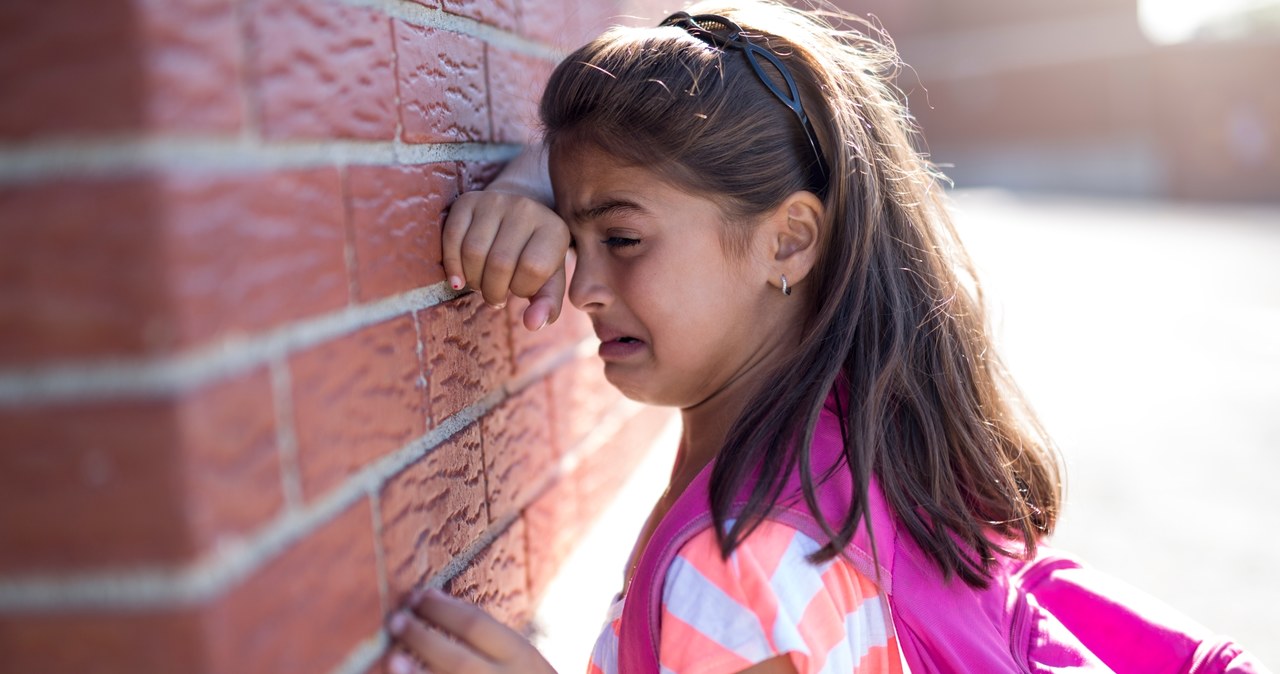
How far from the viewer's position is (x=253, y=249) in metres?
0.81

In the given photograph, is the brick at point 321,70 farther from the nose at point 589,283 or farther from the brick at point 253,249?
the nose at point 589,283

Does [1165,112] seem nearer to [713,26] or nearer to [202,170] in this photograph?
[713,26]

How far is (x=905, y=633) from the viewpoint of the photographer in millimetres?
1492

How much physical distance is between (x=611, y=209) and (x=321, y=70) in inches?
29.7

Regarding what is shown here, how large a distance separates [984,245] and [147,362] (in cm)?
1162

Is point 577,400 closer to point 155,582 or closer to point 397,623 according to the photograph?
point 397,623

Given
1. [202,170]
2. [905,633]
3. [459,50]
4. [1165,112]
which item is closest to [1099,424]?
[905,633]

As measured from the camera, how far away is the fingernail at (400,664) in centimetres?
109

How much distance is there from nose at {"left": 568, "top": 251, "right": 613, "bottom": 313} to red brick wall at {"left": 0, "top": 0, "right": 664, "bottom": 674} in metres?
0.47

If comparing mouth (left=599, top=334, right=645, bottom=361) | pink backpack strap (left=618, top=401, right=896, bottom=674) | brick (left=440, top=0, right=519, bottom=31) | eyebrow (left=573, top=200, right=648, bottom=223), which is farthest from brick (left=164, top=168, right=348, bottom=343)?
mouth (left=599, top=334, right=645, bottom=361)

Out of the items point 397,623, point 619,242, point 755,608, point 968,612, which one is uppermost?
point 619,242

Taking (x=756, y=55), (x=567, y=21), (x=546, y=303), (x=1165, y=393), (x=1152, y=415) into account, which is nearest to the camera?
(x=546, y=303)

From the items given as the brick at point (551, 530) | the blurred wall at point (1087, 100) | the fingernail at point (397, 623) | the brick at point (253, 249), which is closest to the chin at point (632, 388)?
the brick at point (551, 530)

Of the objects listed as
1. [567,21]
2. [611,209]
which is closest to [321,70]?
[611,209]
